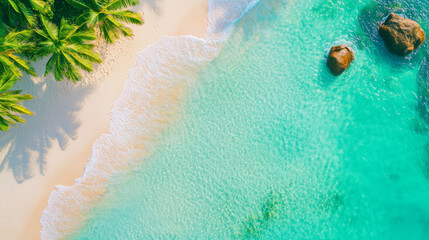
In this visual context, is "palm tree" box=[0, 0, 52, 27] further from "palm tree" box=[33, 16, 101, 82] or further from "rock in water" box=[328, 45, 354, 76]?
"rock in water" box=[328, 45, 354, 76]

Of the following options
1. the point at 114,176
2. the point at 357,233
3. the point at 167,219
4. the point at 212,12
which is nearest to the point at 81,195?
the point at 114,176

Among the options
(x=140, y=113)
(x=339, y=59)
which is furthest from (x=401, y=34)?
(x=140, y=113)

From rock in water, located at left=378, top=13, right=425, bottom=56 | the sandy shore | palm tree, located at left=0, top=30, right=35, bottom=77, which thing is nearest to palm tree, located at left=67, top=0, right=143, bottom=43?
the sandy shore

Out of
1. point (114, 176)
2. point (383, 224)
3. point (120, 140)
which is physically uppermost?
point (120, 140)

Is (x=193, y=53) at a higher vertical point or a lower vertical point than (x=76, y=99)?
lower

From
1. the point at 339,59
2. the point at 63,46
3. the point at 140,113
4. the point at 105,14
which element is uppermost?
the point at 63,46

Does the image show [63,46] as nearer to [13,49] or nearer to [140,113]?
[13,49]

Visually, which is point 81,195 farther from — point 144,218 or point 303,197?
point 303,197
